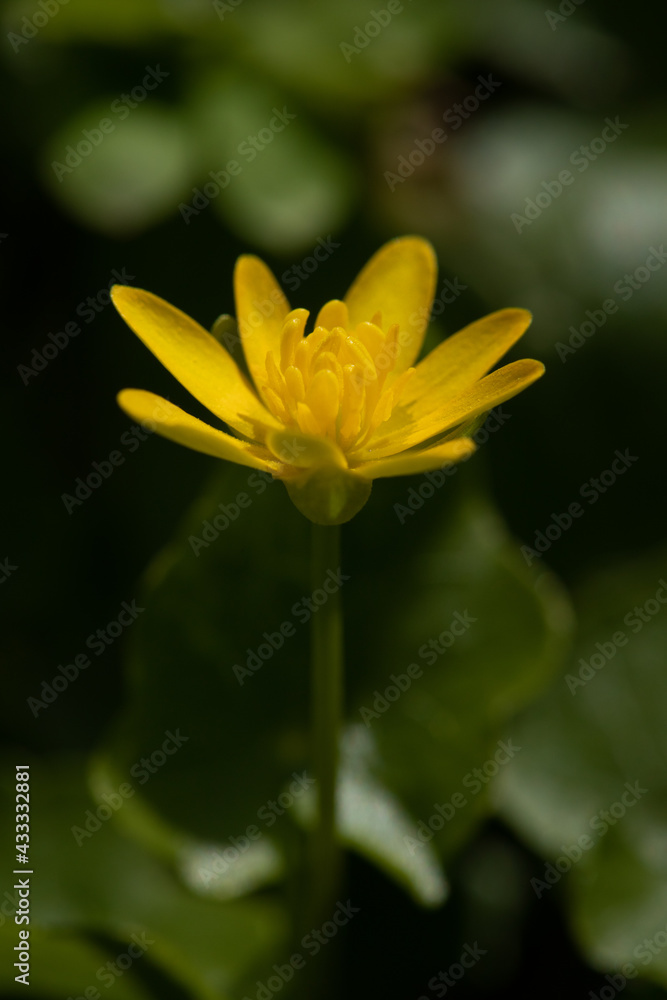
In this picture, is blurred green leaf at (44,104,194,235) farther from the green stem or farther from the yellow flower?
the green stem

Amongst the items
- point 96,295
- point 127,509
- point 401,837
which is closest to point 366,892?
point 401,837

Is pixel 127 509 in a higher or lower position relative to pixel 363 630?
lower

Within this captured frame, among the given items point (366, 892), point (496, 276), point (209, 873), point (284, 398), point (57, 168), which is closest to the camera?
point (284, 398)

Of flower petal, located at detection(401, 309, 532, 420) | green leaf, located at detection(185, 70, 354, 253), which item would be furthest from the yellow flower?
green leaf, located at detection(185, 70, 354, 253)

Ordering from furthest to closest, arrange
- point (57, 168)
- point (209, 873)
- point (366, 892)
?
point (57, 168)
point (366, 892)
point (209, 873)

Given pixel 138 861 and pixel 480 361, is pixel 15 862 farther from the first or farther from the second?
pixel 480 361

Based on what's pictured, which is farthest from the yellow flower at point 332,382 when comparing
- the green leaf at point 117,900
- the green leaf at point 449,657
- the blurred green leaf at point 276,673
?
the green leaf at point 117,900

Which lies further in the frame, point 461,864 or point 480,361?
point 461,864
